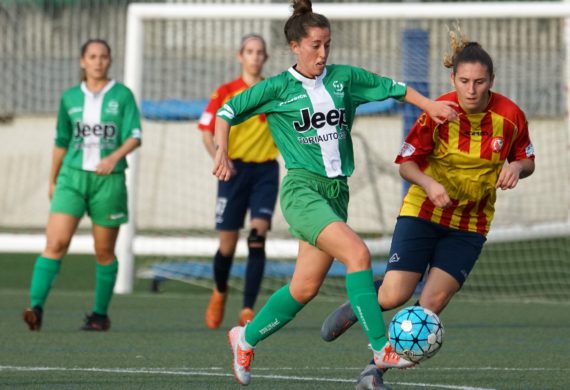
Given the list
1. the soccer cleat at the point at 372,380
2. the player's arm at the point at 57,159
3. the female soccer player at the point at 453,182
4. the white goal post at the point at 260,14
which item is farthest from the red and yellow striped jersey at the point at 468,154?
the white goal post at the point at 260,14

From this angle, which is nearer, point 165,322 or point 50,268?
point 50,268

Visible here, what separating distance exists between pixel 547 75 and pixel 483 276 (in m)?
2.19

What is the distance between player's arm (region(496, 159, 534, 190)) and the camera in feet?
19.0

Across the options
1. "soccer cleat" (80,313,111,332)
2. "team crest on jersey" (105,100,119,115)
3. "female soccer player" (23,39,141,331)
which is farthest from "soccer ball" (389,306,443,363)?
"team crest on jersey" (105,100,119,115)

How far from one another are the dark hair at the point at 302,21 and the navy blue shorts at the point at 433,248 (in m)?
1.04

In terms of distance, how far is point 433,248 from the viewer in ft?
20.4

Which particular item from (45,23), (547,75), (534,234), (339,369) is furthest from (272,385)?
(45,23)

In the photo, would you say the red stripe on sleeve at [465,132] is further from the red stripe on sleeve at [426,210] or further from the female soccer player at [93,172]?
the female soccer player at [93,172]

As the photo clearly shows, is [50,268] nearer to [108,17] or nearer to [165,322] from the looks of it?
[165,322]

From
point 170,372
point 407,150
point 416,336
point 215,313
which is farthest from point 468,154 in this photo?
point 215,313

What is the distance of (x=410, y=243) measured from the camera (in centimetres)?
617

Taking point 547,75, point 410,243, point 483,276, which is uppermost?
point 547,75

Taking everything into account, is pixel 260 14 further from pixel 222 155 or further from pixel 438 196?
pixel 438 196

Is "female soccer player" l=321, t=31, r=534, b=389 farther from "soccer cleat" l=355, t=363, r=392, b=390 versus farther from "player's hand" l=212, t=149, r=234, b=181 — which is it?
"player's hand" l=212, t=149, r=234, b=181
